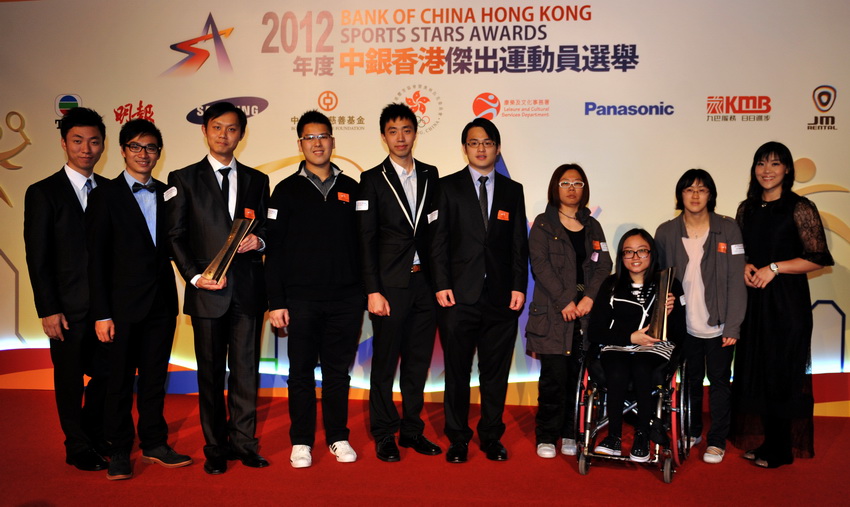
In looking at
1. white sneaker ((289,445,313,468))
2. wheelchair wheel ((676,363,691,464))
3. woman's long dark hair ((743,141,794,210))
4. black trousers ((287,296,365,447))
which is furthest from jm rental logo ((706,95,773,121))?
white sneaker ((289,445,313,468))

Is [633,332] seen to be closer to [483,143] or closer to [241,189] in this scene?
[483,143]

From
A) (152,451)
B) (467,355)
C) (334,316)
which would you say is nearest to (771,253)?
(467,355)

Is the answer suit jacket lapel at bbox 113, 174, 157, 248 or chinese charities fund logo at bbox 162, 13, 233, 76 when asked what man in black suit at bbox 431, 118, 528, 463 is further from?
chinese charities fund logo at bbox 162, 13, 233, 76

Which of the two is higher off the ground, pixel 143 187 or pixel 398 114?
pixel 398 114

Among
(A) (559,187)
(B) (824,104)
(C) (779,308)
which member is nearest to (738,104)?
(B) (824,104)

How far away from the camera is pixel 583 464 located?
3240 mm

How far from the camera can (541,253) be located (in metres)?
3.56

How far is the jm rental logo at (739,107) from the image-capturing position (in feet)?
14.4

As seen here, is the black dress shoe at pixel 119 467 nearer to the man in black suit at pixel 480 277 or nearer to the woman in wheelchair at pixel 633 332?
→ the man in black suit at pixel 480 277

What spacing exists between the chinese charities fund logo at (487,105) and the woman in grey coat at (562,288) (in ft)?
3.50

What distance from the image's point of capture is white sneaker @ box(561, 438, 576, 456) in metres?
3.55

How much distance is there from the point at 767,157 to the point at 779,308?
0.81 m

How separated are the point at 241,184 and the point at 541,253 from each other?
5.31ft

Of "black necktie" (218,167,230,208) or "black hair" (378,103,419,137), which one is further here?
"black hair" (378,103,419,137)
